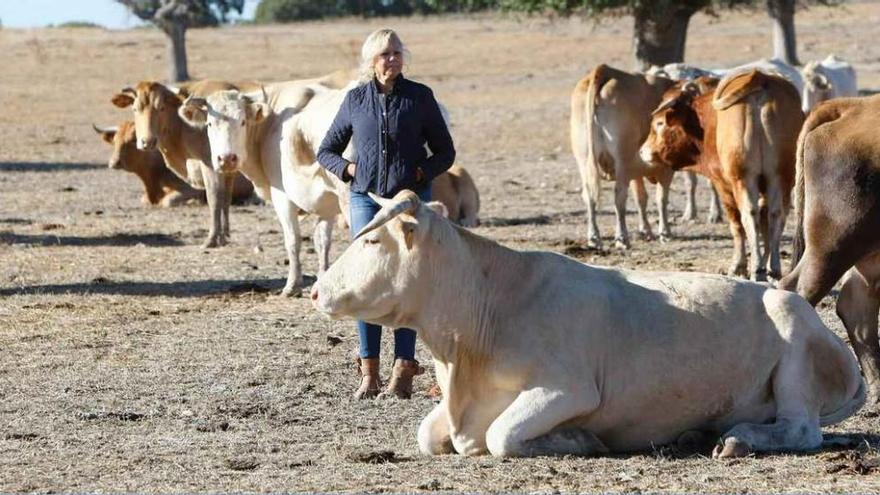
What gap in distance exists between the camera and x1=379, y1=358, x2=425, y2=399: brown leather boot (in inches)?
368

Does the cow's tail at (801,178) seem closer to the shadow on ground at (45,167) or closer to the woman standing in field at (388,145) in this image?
the woman standing in field at (388,145)

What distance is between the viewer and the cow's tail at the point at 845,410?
8.02 meters

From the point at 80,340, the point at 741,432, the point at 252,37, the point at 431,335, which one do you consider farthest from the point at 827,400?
the point at 252,37

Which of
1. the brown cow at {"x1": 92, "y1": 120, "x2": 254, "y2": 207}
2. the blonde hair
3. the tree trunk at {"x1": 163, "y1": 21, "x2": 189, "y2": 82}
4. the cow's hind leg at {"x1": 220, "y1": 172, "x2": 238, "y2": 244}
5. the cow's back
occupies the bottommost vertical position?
the tree trunk at {"x1": 163, "y1": 21, "x2": 189, "y2": 82}

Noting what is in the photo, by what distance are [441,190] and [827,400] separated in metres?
10.2

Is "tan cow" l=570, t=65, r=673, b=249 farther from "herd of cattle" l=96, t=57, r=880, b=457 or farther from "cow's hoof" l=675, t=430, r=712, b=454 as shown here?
"cow's hoof" l=675, t=430, r=712, b=454

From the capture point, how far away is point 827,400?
26.1ft

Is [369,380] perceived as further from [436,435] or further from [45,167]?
[45,167]

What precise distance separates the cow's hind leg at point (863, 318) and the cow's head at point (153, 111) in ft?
33.2

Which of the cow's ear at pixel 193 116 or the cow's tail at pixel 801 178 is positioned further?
the cow's ear at pixel 193 116

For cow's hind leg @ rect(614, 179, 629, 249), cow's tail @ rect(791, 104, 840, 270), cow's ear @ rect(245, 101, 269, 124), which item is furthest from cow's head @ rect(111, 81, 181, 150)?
cow's tail @ rect(791, 104, 840, 270)

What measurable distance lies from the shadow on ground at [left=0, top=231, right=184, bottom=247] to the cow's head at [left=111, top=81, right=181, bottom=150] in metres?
0.93

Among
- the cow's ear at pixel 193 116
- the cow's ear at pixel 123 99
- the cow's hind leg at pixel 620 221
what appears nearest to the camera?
the cow's ear at pixel 193 116

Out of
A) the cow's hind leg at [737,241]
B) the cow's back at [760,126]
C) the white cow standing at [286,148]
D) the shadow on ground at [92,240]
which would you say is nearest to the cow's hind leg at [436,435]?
the white cow standing at [286,148]
